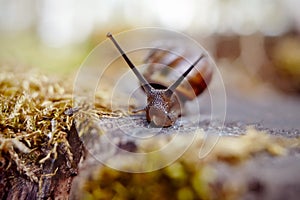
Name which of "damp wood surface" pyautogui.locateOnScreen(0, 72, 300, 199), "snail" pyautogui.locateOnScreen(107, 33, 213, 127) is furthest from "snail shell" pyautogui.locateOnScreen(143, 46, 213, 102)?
"damp wood surface" pyautogui.locateOnScreen(0, 72, 300, 199)

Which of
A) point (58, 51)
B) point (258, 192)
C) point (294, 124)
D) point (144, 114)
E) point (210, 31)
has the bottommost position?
point (258, 192)

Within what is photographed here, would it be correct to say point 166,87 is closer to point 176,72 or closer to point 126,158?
point 176,72

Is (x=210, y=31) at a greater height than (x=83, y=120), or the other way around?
(x=210, y=31)

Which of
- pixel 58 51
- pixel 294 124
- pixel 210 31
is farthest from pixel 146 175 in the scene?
pixel 210 31

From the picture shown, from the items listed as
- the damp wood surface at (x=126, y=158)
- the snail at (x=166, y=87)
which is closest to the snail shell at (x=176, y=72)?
the snail at (x=166, y=87)

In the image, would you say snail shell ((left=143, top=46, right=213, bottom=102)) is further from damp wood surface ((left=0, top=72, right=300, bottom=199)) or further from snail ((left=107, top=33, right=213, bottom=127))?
damp wood surface ((left=0, top=72, right=300, bottom=199))

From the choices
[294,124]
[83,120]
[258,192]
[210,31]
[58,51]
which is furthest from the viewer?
[210,31]

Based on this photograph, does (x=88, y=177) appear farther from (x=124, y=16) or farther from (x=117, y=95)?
(x=124, y=16)
